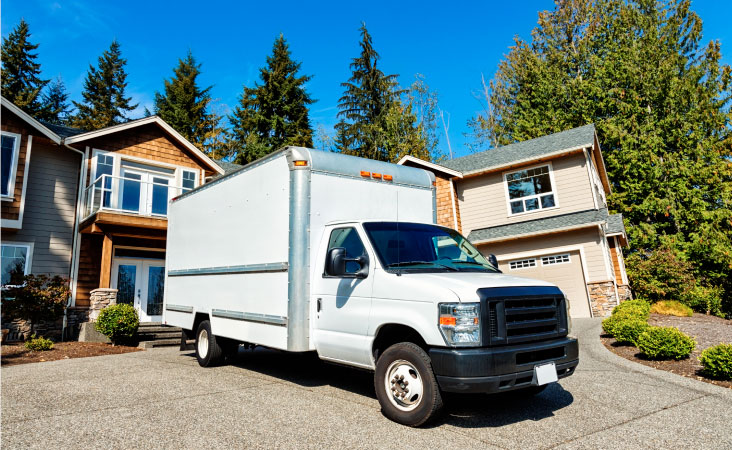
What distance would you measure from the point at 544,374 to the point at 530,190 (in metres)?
15.5

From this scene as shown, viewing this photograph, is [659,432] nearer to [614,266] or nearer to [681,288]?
[614,266]

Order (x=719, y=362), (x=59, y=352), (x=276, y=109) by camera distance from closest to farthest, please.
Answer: (x=719, y=362)
(x=59, y=352)
(x=276, y=109)

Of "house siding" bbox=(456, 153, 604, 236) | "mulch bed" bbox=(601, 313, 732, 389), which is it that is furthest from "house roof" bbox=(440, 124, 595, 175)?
"mulch bed" bbox=(601, 313, 732, 389)

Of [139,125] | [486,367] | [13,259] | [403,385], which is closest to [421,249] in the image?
[403,385]

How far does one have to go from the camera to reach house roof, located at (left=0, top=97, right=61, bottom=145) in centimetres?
1346

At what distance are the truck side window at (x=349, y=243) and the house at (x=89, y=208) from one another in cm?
1071

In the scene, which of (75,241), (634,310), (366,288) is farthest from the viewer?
(75,241)

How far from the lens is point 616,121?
25.1 metres

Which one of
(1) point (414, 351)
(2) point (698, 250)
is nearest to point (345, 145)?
(2) point (698, 250)

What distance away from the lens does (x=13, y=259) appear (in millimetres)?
13539

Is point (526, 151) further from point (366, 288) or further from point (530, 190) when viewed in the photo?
point (366, 288)

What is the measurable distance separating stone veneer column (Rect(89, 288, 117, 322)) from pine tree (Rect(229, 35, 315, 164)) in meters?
18.4

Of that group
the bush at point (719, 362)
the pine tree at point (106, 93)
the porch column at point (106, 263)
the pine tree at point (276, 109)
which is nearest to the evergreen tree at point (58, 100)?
the pine tree at point (106, 93)

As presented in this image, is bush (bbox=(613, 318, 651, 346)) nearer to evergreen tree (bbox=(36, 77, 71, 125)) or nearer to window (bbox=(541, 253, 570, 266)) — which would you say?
window (bbox=(541, 253, 570, 266))
